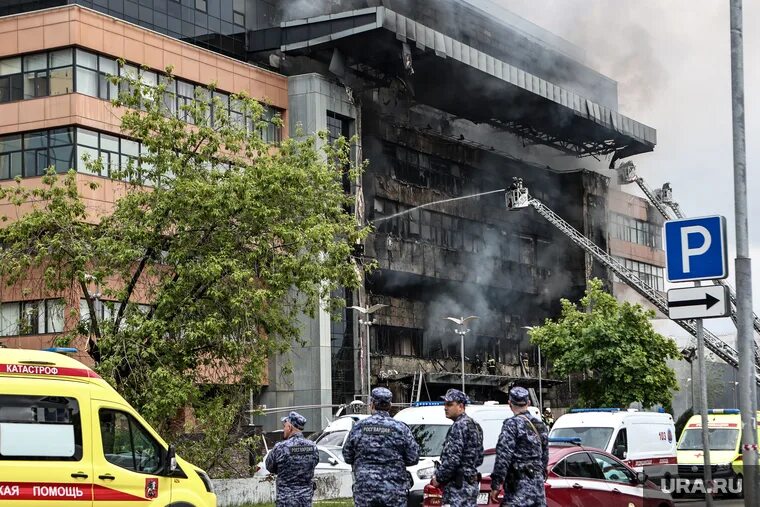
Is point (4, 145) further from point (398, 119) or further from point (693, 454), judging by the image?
point (693, 454)

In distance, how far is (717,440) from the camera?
26969 millimetres

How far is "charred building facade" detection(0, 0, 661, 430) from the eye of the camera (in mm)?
52844

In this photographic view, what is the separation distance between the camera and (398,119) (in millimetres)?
61438

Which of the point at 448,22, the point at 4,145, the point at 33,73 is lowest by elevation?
the point at 4,145

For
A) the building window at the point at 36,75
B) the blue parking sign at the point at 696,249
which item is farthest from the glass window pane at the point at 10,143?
the blue parking sign at the point at 696,249

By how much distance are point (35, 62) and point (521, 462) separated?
36372 mm

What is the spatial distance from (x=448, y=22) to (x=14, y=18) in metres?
29.0

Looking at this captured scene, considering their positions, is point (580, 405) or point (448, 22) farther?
point (448, 22)

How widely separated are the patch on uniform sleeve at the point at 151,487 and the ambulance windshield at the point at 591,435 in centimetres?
1308

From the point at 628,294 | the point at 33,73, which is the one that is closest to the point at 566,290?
the point at 628,294

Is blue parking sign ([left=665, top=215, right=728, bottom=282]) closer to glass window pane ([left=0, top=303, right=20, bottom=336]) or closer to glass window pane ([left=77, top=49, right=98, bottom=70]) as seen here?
glass window pane ([left=0, top=303, right=20, bottom=336])

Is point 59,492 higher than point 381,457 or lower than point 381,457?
lower

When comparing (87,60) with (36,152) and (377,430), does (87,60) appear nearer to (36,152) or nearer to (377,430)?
(36,152)

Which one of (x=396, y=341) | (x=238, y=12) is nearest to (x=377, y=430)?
(x=238, y=12)
